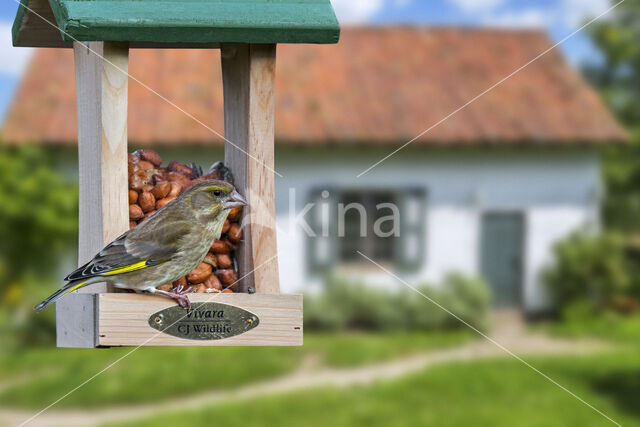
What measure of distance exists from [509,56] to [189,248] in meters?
13.3

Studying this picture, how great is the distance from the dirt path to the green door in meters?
1.00

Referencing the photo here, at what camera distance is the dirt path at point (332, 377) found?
28.6 feet

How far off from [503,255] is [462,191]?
4.63ft

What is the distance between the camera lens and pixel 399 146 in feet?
43.5

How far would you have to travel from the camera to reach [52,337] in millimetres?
11406

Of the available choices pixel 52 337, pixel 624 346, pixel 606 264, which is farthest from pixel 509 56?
pixel 52 337

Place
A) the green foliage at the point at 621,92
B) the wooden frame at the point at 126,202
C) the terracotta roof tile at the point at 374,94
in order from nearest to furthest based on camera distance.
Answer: the wooden frame at the point at 126,202 < the terracotta roof tile at the point at 374,94 < the green foliage at the point at 621,92

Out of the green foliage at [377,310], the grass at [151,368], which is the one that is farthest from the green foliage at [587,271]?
the grass at [151,368]

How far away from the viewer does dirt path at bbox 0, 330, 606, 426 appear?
8703 millimetres

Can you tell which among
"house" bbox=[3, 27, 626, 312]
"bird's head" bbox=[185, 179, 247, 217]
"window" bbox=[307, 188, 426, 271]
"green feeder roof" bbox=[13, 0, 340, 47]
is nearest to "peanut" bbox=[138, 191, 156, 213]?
"bird's head" bbox=[185, 179, 247, 217]

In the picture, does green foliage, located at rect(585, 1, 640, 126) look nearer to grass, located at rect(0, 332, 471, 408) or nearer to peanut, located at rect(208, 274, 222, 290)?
grass, located at rect(0, 332, 471, 408)

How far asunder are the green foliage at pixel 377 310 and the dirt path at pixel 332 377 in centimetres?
79

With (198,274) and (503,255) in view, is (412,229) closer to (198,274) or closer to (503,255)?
(503,255)

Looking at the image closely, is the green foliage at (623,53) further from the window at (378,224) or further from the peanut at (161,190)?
the peanut at (161,190)
